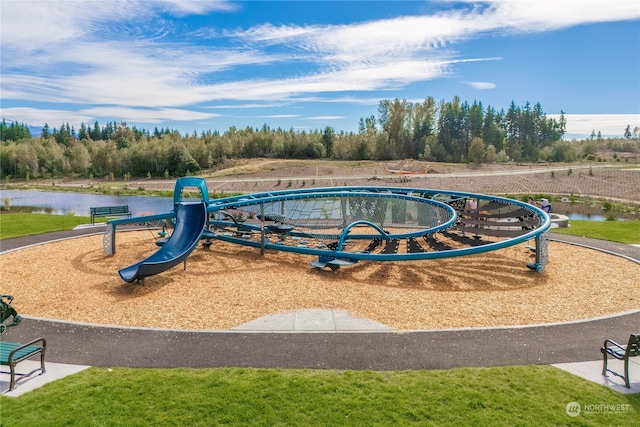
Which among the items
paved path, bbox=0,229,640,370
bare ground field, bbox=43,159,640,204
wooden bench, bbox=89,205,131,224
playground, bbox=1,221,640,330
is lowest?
paved path, bbox=0,229,640,370

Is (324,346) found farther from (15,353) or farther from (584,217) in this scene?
(584,217)

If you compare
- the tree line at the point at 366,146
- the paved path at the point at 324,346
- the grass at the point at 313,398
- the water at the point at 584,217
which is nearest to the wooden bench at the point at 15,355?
the grass at the point at 313,398

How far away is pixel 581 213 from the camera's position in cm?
3412

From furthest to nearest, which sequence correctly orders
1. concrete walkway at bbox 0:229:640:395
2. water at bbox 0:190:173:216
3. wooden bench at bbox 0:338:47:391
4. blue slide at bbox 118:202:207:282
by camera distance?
water at bbox 0:190:173:216 → blue slide at bbox 118:202:207:282 → concrete walkway at bbox 0:229:640:395 → wooden bench at bbox 0:338:47:391

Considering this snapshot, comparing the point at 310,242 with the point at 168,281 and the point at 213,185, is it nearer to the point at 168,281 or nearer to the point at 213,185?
the point at 168,281

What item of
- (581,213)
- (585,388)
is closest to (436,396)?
(585,388)

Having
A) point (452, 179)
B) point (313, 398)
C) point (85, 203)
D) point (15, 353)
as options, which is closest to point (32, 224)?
point (15, 353)

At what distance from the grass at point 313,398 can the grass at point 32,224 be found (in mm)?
16856

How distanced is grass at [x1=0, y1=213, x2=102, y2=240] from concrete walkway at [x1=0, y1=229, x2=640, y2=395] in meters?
13.5

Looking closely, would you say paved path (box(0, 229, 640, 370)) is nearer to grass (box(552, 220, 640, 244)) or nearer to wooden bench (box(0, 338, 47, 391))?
wooden bench (box(0, 338, 47, 391))

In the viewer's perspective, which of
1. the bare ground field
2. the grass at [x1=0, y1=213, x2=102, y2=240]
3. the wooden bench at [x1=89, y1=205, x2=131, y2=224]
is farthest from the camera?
the bare ground field

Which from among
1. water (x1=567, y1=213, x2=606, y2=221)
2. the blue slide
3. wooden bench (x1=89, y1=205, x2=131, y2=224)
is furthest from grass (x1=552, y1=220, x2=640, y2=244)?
wooden bench (x1=89, y1=205, x2=131, y2=224)

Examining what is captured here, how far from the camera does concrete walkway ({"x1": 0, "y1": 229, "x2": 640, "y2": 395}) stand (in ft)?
23.9

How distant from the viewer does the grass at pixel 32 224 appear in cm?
2014
